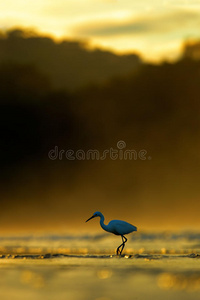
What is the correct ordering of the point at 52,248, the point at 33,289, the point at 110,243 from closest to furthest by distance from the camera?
1. the point at 33,289
2. the point at 52,248
3. the point at 110,243

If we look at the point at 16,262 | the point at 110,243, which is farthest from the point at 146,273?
the point at 110,243

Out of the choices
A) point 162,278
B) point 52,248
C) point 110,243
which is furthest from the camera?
point 110,243

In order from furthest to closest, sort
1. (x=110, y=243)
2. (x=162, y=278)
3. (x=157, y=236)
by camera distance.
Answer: (x=157, y=236) < (x=110, y=243) < (x=162, y=278)

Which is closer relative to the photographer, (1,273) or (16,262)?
(1,273)

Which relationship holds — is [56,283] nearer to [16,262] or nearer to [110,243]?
[16,262]

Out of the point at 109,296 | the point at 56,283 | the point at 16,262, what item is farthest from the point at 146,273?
the point at 16,262

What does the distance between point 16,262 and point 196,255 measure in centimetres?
520

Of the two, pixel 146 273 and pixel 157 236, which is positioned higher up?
pixel 157 236

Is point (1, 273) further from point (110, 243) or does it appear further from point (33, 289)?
point (110, 243)

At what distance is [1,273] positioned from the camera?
1858cm

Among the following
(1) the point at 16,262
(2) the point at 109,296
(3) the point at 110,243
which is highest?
(3) the point at 110,243

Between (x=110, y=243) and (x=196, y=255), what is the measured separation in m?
11.1

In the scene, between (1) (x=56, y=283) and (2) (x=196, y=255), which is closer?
(1) (x=56, y=283)

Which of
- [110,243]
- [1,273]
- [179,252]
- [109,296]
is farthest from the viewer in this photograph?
[110,243]
